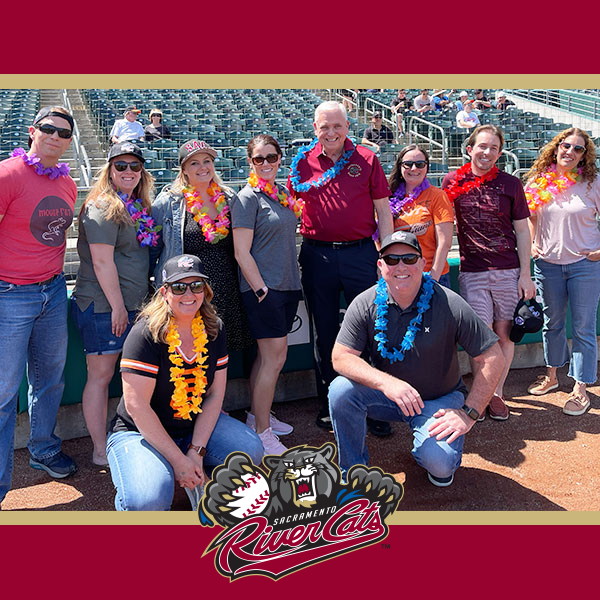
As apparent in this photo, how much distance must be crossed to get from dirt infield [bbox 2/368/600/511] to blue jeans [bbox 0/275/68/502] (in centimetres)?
24

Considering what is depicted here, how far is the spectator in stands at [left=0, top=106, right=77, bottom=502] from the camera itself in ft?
11.4

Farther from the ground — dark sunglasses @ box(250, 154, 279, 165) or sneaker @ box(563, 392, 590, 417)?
dark sunglasses @ box(250, 154, 279, 165)

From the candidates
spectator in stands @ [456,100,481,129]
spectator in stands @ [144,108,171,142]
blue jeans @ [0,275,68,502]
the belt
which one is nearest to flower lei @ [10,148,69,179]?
blue jeans @ [0,275,68,502]

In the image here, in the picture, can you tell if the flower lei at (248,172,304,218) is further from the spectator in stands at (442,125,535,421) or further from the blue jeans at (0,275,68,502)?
the blue jeans at (0,275,68,502)

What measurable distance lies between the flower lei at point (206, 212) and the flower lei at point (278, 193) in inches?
8.2

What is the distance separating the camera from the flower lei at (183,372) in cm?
315

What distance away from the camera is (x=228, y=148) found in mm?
10750

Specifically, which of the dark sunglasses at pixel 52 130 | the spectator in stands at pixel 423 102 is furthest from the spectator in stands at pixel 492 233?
the spectator in stands at pixel 423 102

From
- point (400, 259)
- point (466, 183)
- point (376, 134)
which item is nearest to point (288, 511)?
point (400, 259)

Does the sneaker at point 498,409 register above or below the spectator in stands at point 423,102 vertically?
below

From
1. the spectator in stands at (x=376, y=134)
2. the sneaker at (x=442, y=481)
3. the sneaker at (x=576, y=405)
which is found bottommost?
the sneaker at (x=576, y=405)

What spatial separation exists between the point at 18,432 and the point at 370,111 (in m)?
10.9

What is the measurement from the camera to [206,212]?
393cm

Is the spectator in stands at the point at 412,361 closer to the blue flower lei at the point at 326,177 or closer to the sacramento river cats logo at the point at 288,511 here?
the sacramento river cats logo at the point at 288,511
